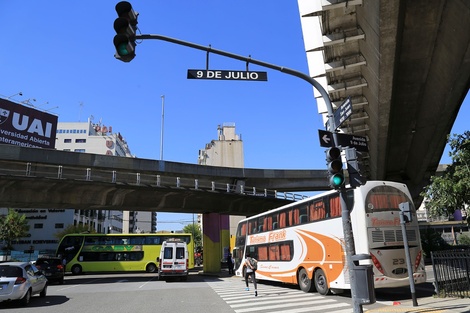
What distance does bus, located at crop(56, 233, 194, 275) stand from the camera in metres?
38.6

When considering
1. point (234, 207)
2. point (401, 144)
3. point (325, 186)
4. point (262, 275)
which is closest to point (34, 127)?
point (234, 207)

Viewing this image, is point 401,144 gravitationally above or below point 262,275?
above

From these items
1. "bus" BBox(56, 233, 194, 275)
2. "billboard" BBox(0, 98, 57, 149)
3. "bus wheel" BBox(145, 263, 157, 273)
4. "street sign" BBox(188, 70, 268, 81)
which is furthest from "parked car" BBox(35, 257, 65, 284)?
"billboard" BBox(0, 98, 57, 149)

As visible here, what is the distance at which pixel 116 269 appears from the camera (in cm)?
3859

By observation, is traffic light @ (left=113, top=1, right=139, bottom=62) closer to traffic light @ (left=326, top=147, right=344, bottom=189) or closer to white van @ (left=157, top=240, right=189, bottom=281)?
traffic light @ (left=326, top=147, right=344, bottom=189)

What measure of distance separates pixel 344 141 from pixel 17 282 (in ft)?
39.7

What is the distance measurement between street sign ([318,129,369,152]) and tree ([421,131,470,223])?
16.5 feet

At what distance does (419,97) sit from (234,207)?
24561 mm

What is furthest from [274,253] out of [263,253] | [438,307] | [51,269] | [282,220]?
[51,269]

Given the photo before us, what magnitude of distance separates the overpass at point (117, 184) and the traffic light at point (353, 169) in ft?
78.3

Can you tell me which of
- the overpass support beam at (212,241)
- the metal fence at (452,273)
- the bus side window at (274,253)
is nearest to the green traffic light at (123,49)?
the metal fence at (452,273)

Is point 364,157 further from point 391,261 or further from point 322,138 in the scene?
point 322,138

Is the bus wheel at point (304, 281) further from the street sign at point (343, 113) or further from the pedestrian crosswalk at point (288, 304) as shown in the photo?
the street sign at point (343, 113)

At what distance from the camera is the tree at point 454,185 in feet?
40.7
